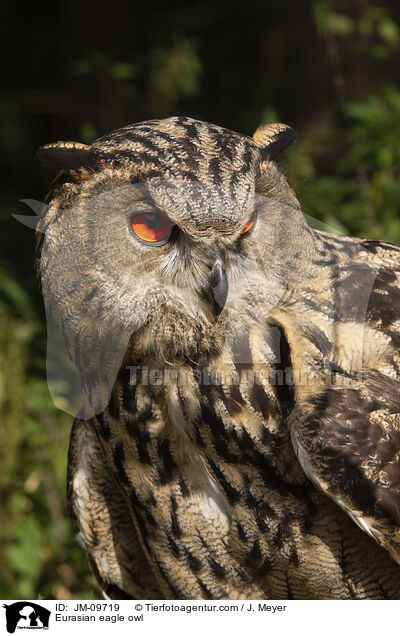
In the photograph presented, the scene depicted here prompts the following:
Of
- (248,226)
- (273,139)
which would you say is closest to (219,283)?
(248,226)

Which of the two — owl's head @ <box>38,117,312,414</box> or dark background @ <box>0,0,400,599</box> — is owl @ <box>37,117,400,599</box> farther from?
dark background @ <box>0,0,400,599</box>

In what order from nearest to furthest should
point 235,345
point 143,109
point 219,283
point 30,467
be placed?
point 219,283 → point 235,345 → point 30,467 → point 143,109

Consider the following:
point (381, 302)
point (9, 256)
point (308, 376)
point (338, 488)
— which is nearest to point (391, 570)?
point (338, 488)

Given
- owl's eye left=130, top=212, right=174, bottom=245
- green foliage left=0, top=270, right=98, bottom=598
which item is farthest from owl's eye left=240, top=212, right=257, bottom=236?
green foliage left=0, top=270, right=98, bottom=598

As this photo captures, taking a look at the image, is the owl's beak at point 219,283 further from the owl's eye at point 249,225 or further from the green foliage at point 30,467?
the green foliage at point 30,467

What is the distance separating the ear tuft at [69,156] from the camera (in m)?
1.65

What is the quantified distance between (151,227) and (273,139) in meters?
0.39

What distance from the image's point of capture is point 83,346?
179 centimetres

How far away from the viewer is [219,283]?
1.57m

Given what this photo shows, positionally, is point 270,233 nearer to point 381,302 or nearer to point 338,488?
point 381,302

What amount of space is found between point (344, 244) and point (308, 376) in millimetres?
394

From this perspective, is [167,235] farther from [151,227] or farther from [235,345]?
[235,345]

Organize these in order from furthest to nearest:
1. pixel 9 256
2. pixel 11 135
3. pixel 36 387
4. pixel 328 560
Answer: pixel 11 135, pixel 9 256, pixel 36 387, pixel 328 560
